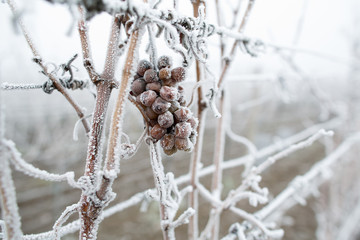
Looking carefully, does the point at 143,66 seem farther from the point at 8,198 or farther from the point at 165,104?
the point at 8,198

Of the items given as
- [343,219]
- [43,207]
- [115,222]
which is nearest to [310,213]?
[343,219]

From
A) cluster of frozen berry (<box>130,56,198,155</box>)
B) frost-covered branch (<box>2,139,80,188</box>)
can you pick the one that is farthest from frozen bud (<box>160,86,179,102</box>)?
frost-covered branch (<box>2,139,80,188</box>)

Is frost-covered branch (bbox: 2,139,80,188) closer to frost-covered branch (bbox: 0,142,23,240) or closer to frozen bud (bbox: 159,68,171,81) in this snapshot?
frost-covered branch (bbox: 0,142,23,240)

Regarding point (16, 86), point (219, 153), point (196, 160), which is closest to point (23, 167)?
point (16, 86)

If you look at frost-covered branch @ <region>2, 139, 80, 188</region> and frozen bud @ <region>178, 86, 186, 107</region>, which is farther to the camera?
frozen bud @ <region>178, 86, 186, 107</region>

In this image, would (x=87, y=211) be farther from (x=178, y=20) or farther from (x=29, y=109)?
(x=29, y=109)

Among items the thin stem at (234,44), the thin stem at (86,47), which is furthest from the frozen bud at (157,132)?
the thin stem at (234,44)

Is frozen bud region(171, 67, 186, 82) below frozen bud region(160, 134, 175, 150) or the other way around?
the other way around

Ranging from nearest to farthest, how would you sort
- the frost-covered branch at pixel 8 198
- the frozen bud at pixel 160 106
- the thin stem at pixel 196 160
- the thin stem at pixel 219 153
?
the frost-covered branch at pixel 8 198, the frozen bud at pixel 160 106, the thin stem at pixel 196 160, the thin stem at pixel 219 153

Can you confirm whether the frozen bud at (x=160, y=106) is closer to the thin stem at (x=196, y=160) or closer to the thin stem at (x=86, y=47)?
the thin stem at (x=86, y=47)
